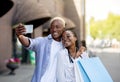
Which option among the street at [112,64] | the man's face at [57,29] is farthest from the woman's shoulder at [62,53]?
the street at [112,64]

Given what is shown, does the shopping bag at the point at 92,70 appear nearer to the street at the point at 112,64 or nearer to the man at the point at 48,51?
the man at the point at 48,51

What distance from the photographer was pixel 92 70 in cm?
423

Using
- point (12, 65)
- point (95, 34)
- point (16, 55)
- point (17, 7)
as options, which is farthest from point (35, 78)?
point (95, 34)

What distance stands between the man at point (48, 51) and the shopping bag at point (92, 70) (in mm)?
308

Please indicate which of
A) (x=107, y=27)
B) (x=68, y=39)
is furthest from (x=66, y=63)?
(x=107, y=27)

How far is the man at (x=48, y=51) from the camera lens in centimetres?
426

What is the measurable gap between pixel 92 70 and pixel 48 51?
1.78 ft

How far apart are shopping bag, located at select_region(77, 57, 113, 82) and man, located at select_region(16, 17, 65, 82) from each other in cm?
31

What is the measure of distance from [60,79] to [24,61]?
57.4ft

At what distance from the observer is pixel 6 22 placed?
55.0 feet

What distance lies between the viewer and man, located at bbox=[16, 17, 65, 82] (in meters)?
4.26

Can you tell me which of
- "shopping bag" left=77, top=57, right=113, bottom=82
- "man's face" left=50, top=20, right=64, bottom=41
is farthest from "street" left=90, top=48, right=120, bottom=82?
"man's face" left=50, top=20, right=64, bottom=41

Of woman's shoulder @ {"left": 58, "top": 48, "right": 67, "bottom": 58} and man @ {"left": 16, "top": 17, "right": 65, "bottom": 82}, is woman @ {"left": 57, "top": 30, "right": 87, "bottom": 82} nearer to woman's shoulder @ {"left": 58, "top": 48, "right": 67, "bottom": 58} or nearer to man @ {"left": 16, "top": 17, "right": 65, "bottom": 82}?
woman's shoulder @ {"left": 58, "top": 48, "right": 67, "bottom": 58}

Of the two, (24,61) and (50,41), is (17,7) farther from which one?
(50,41)
